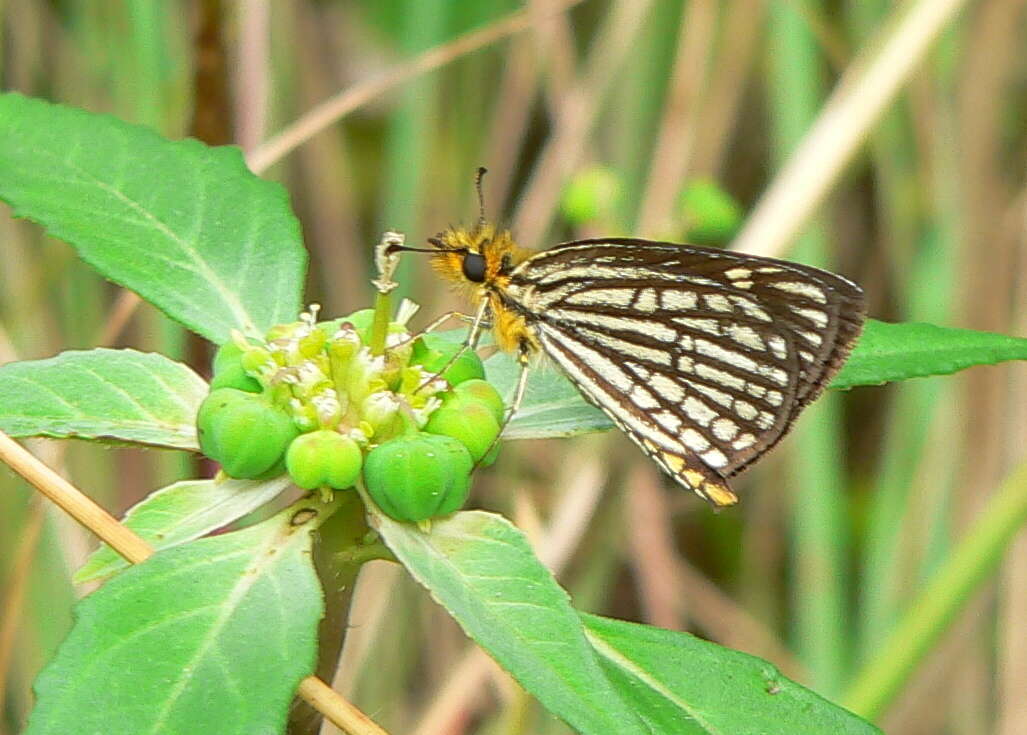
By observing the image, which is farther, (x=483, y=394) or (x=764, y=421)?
(x=764, y=421)

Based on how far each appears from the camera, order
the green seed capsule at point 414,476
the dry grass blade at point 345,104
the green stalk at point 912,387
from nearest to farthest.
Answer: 1. the green seed capsule at point 414,476
2. the dry grass blade at point 345,104
3. the green stalk at point 912,387

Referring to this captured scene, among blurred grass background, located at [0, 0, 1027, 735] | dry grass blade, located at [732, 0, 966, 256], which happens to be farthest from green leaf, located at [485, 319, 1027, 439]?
blurred grass background, located at [0, 0, 1027, 735]

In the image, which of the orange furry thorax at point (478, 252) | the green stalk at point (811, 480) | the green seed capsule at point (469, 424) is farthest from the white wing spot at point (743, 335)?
the green stalk at point (811, 480)

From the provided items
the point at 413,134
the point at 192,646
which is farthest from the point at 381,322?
the point at 413,134

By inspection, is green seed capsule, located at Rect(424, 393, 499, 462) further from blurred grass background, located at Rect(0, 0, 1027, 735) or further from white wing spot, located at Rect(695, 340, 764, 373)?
blurred grass background, located at Rect(0, 0, 1027, 735)

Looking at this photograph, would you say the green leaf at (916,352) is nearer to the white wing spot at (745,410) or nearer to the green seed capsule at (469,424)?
the white wing spot at (745,410)

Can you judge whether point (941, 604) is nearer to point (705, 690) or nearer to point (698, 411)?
point (698, 411)
